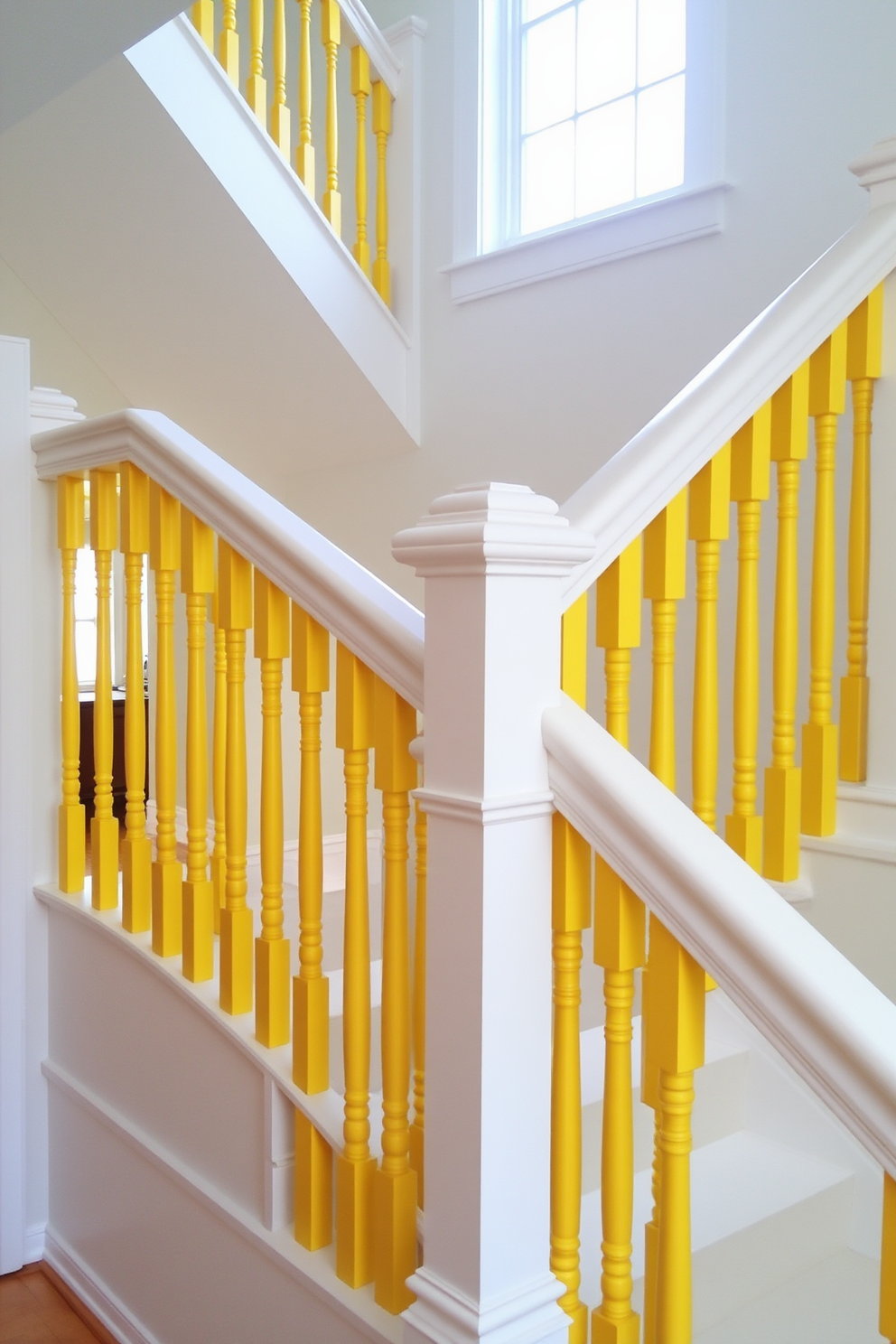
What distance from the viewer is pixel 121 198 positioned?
138 inches

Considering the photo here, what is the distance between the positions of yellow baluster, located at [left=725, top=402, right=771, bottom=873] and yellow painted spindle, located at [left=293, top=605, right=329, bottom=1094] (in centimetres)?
63

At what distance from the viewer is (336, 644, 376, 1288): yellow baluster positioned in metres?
1.47

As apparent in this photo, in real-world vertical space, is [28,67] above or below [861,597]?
above

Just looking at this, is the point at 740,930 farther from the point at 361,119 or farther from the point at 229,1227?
the point at 361,119

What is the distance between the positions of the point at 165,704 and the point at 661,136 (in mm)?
2263

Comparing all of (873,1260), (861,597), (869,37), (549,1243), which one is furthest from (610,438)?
(549,1243)

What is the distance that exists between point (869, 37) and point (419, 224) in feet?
5.31

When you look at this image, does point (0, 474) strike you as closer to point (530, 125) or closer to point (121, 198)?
point (121, 198)

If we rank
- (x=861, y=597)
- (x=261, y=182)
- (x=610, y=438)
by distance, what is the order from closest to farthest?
(x=861, y=597) → (x=610, y=438) → (x=261, y=182)

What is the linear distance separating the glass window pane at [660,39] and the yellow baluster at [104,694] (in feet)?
6.76

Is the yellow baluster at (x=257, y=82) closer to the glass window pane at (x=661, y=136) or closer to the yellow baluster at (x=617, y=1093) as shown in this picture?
the glass window pane at (x=661, y=136)

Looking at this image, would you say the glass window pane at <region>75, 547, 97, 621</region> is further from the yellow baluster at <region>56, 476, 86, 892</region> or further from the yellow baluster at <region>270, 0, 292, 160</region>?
the yellow baluster at <region>56, 476, 86, 892</region>

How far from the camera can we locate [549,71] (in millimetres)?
3582

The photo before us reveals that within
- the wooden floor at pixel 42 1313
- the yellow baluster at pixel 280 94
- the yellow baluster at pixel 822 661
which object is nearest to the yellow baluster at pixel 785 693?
the yellow baluster at pixel 822 661
